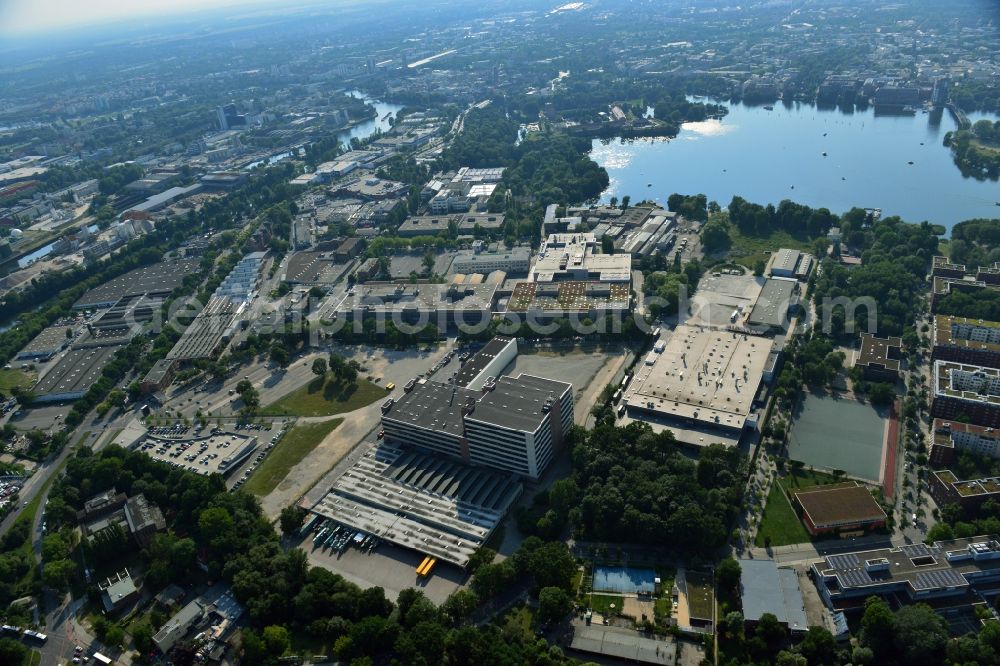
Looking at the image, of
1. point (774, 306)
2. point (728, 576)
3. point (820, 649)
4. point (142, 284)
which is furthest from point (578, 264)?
point (142, 284)

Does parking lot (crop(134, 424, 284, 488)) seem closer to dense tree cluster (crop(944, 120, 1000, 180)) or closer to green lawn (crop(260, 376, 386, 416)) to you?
green lawn (crop(260, 376, 386, 416))

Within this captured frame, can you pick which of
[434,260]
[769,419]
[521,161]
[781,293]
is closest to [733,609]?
[769,419]

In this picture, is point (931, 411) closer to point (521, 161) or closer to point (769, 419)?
point (769, 419)

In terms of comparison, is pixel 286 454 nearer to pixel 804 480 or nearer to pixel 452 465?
pixel 452 465

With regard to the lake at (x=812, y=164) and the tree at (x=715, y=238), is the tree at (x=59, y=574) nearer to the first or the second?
the tree at (x=715, y=238)

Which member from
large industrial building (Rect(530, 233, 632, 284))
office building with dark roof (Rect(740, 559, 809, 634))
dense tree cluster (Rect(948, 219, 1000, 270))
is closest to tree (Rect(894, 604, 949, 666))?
office building with dark roof (Rect(740, 559, 809, 634))

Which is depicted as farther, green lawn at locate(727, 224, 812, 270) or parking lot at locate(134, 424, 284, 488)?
green lawn at locate(727, 224, 812, 270)

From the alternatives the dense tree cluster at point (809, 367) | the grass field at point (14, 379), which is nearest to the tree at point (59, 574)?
the grass field at point (14, 379)
